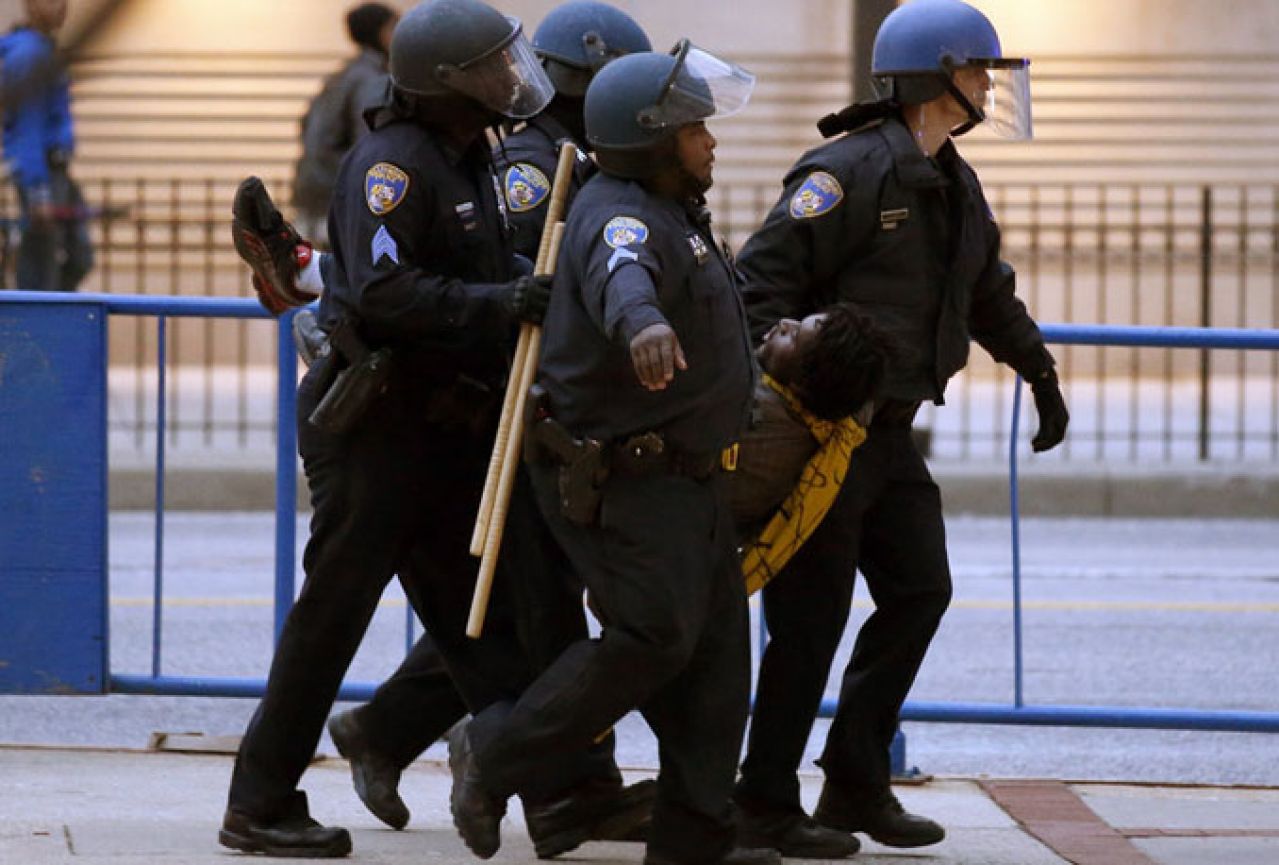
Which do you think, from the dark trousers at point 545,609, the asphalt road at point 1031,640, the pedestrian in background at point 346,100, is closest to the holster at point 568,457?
the dark trousers at point 545,609

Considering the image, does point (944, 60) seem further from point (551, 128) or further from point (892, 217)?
point (551, 128)

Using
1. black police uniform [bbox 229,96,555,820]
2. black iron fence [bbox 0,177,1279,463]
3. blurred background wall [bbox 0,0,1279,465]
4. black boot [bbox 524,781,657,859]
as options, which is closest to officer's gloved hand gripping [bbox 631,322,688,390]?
black police uniform [bbox 229,96,555,820]

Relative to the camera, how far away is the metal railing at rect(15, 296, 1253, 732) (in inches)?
233

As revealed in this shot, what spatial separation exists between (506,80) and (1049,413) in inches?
55.8

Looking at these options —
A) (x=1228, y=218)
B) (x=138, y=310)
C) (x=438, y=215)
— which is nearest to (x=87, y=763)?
(x=138, y=310)

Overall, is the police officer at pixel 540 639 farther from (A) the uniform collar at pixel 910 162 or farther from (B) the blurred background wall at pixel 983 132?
(B) the blurred background wall at pixel 983 132

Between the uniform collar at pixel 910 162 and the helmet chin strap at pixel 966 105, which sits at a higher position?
the helmet chin strap at pixel 966 105

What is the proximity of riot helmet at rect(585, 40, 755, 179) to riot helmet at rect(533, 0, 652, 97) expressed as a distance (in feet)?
1.95

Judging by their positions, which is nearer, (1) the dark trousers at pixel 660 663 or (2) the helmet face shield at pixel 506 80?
(1) the dark trousers at pixel 660 663

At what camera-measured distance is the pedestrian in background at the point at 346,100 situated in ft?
36.2

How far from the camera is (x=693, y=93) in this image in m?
4.28

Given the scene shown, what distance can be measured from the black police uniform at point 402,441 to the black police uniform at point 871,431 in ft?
1.83

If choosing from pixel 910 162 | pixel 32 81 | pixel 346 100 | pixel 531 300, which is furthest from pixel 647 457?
pixel 346 100

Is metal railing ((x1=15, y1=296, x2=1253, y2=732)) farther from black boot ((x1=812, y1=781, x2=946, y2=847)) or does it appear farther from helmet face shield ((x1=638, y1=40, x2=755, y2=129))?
helmet face shield ((x1=638, y1=40, x2=755, y2=129))
